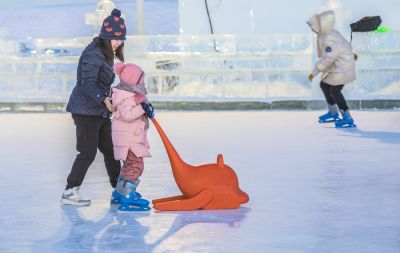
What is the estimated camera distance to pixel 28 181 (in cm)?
759

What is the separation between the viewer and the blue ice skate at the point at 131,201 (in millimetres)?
6000

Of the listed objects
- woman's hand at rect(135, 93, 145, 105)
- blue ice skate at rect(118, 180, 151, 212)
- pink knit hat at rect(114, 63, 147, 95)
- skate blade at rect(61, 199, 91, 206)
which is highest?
pink knit hat at rect(114, 63, 147, 95)

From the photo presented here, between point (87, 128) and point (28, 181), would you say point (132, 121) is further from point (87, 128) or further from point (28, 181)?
point (28, 181)

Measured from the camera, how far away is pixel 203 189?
609 cm

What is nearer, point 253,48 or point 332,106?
point 332,106

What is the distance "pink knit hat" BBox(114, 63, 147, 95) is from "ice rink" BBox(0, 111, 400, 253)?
736 millimetres

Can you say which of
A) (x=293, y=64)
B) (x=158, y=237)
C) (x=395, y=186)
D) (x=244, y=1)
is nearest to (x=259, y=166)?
(x=395, y=186)

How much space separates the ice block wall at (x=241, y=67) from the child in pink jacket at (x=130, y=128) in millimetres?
11885

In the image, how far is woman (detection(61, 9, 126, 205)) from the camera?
6086 mm

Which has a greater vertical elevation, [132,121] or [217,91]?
[132,121]

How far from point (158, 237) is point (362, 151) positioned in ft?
16.7

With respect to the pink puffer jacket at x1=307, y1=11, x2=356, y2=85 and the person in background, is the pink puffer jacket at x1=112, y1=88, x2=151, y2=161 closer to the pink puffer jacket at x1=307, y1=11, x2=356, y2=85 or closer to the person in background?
the person in background

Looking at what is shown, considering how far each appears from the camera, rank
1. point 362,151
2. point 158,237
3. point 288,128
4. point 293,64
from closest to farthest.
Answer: point 158,237, point 362,151, point 288,128, point 293,64

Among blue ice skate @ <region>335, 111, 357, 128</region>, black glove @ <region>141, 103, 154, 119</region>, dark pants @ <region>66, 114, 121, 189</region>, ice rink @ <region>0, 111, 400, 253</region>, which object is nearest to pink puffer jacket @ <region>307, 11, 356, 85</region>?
blue ice skate @ <region>335, 111, 357, 128</region>
